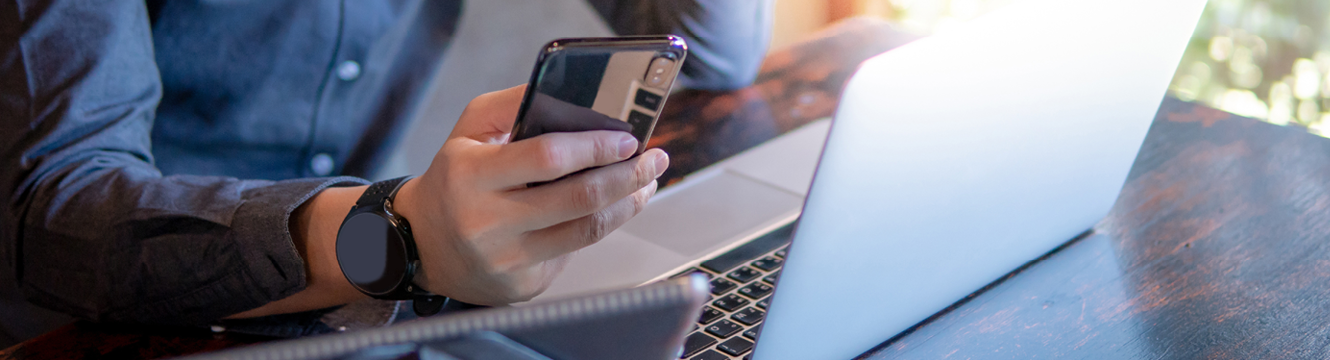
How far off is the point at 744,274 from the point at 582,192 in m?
0.20

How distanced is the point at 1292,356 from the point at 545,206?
1.48 feet

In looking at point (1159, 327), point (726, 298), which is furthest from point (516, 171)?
point (1159, 327)

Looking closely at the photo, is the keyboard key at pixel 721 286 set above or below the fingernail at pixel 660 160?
below

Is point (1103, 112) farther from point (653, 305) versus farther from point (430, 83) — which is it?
point (430, 83)

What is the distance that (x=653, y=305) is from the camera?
0.23m

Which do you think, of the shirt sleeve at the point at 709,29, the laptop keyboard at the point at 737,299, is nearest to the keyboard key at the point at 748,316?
the laptop keyboard at the point at 737,299

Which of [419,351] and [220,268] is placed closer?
[419,351]

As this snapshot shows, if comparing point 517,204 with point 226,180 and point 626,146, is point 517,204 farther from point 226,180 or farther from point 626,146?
point 226,180

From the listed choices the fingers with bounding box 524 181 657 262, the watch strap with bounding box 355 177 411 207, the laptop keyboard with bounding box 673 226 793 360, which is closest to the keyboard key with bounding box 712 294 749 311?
the laptop keyboard with bounding box 673 226 793 360

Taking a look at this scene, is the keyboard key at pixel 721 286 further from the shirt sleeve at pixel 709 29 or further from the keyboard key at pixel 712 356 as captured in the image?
the shirt sleeve at pixel 709 29

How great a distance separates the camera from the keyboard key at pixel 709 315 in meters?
0.54

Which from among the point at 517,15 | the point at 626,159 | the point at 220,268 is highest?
the point at 517,15

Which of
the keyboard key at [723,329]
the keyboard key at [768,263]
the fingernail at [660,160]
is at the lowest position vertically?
the keyboard key at [723,329]

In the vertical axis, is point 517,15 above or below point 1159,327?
above
